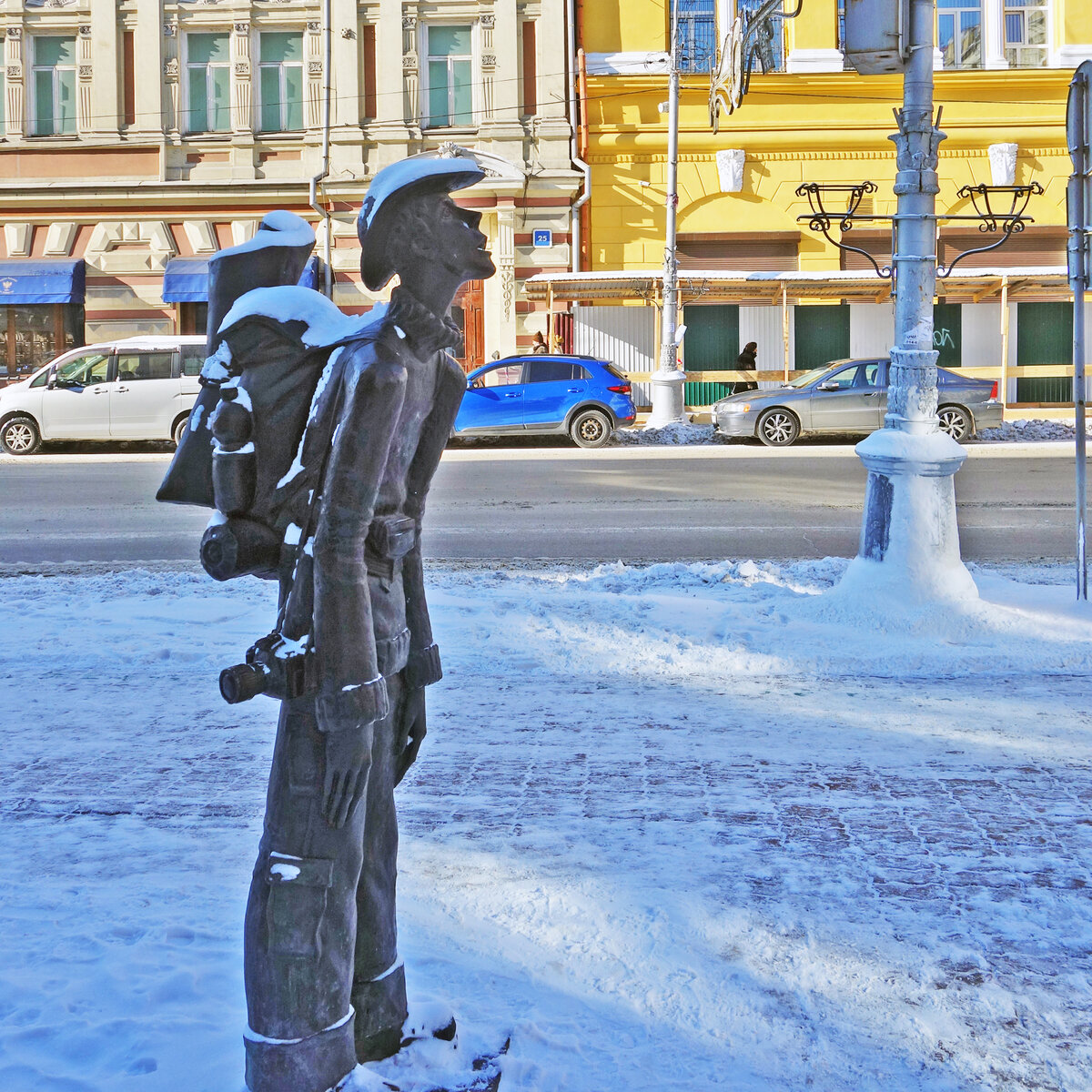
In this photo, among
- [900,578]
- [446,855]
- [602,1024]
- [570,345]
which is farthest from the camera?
[570,345]

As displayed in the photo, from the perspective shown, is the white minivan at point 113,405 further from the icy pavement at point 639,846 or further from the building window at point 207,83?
the icy pavement at point 639,846

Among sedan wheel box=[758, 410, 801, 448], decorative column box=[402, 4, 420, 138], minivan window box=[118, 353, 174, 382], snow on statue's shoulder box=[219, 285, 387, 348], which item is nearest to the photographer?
snow on statue's shoulder box=[219, 285, 387, 348]

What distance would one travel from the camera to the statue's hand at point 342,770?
2.67 metres

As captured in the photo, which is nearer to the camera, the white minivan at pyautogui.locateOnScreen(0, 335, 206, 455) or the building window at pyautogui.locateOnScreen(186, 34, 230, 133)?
the white minivan at pyautogui.locateOnScreen(0, 335, 206, 455)

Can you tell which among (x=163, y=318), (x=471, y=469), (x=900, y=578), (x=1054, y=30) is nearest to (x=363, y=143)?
(x=163, y=318)

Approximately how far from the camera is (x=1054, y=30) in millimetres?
28906

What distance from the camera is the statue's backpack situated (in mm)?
2742

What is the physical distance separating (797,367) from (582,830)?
80.3ft

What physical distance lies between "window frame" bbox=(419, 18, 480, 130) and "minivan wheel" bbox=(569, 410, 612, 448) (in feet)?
30.4

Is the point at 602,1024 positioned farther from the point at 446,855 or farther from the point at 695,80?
the point at 695,80

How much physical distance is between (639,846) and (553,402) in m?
17.6

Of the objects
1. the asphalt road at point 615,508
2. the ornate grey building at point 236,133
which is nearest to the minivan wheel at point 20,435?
the asphalt road at point 615,508

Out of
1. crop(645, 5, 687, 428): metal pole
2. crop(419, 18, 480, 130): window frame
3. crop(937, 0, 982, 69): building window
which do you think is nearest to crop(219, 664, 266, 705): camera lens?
crop(645, 5, 687, 428): metal pole

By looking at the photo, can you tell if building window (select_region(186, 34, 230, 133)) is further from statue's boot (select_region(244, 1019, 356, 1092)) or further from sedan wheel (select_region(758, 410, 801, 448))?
statue's boot (select_region(244, 1019, 356, 1092))
